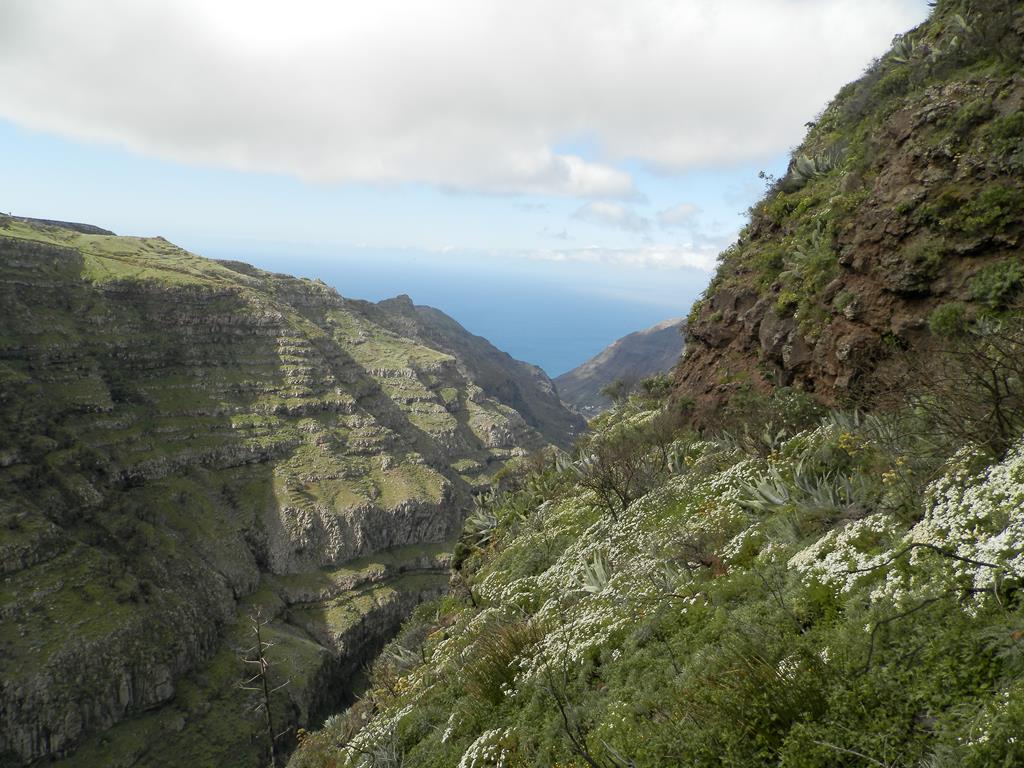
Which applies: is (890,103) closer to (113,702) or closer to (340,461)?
(113,702)

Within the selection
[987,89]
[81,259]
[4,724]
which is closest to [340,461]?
[4,724]

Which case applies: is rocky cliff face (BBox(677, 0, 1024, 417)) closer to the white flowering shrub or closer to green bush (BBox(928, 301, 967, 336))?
green bush (BBox(928, 301, 967, 336))

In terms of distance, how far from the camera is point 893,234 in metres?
13.5

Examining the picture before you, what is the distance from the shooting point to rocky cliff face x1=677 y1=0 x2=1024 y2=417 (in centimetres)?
1182

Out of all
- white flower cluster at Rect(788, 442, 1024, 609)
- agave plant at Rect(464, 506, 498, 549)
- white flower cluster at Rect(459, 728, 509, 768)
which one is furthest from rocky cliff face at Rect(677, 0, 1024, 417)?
agave plant at Rect(464, 506, 498, 549)

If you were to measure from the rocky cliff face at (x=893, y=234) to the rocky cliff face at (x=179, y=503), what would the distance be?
7730 centimetres

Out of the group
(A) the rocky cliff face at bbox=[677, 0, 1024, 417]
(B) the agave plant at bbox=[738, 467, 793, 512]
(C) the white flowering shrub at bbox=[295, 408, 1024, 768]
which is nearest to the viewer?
(C) the white flowering shrub at bbox=[295, 408, 1024, 768]

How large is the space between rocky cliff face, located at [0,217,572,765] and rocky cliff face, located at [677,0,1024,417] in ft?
254

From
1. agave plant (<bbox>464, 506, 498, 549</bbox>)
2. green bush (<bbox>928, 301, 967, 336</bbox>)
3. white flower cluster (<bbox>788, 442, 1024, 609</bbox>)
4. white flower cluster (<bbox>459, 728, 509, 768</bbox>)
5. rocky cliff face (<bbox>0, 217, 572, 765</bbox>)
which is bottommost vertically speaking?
rocky cliff face (<bbox>0, 217, 572, 765</bbox>)

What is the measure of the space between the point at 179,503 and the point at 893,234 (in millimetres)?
107051

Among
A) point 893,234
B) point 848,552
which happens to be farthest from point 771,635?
point 893,234

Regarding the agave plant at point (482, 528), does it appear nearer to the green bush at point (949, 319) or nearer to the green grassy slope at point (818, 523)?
the green grassy slope at point (818, 523)

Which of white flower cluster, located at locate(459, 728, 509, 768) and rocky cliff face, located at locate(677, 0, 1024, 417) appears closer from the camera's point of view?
white flower cluster, located at locate(459, 728, 509, 768)

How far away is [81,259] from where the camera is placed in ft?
370
